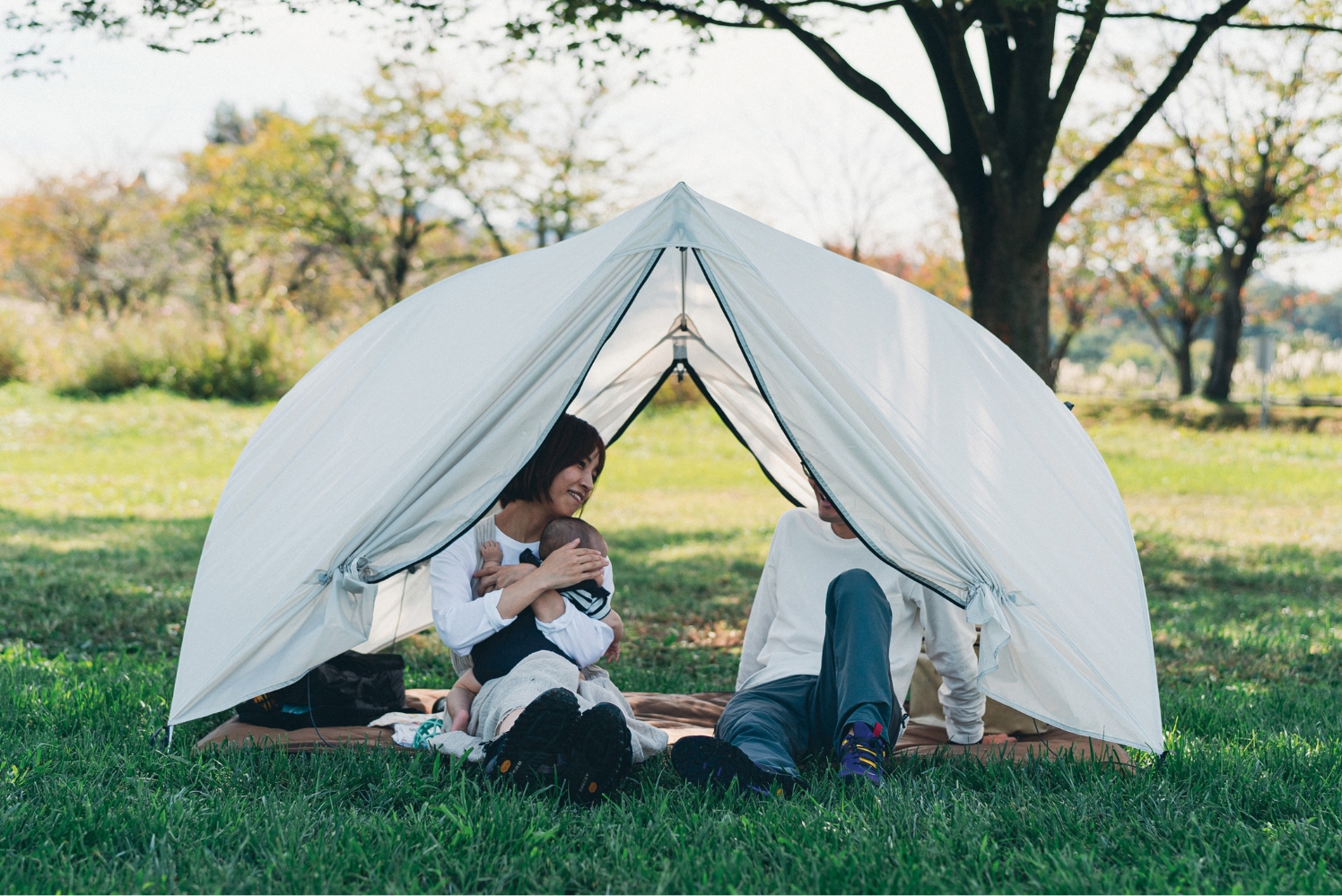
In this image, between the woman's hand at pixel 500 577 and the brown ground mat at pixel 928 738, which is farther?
the brown ground mat at pixel 928 738

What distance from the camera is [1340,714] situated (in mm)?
4305

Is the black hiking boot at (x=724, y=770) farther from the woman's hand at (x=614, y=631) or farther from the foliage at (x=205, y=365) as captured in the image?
the foliage at (x=205, y=365)

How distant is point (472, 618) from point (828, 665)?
114cm

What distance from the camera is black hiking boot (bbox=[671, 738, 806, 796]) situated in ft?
9.96

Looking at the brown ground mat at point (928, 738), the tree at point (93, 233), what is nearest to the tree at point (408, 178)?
the tree at point (93, 233)

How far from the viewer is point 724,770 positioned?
10.1ft

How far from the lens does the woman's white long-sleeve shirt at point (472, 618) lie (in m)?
3.35

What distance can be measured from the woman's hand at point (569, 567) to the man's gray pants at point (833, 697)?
66 cm

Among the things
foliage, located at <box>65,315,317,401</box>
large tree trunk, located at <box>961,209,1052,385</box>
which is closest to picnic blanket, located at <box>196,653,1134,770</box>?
large tree trunk, located at <box>961,209,1052,385</box>

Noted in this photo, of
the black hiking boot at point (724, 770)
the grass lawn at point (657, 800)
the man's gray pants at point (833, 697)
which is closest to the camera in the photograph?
the grass lawn at point (657, 800)

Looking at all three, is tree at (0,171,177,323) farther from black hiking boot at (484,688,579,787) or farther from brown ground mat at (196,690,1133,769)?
black hiking boot at (484,688,579,787)

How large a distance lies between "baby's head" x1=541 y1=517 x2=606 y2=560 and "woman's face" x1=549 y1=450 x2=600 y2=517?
0.07 m

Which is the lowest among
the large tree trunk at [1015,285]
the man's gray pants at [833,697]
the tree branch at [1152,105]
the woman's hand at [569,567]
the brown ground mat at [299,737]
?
the brown ground mat at [299,737]

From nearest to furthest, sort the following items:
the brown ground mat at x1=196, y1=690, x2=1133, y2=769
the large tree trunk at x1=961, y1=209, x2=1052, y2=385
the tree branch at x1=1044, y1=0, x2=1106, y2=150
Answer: the brown ground mat at x1=196, y1=690, x2=1133, y2=769 → the tree branch at x1=1044, y1=0, x2=1106, y2=150 → the large tree trunk at x1=961, y1=209, x2=1052, y2=385
